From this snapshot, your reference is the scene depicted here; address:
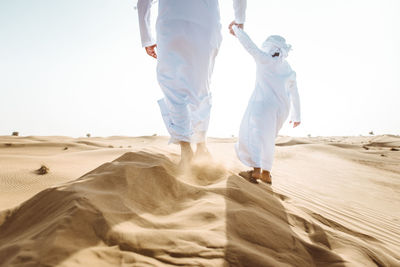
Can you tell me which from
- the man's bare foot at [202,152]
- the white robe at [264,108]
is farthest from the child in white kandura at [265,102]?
the man's bare foot at [202,152]

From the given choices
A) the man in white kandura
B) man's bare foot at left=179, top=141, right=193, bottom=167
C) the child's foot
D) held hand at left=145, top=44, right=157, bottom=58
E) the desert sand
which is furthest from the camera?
held hand at left=145, top=44, right=157, bottom=58

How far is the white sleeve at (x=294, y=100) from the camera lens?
11.7 feet

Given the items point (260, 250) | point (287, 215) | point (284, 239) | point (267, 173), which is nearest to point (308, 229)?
point (287, 215)

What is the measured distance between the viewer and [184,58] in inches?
106

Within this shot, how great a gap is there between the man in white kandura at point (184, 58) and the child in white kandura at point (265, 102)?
609 mm

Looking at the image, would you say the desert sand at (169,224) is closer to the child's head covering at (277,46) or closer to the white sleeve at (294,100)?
the white sleeve at (294,100)

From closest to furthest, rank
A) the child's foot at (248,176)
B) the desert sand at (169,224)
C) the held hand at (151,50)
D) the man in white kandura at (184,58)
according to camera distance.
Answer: the desert sand at (169,224) < the man in white kandura at (184,58) < the child's foot at (248,176) < the held hand at (151,50)

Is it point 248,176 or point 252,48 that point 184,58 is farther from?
point 248,176

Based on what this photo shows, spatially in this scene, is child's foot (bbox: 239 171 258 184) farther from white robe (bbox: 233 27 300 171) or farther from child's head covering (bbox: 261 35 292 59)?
child's head covering (bbox: 261 35 292 59)

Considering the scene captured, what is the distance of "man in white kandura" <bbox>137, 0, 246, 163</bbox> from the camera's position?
2.63m

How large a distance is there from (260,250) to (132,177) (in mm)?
919

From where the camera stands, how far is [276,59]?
332 centimetres

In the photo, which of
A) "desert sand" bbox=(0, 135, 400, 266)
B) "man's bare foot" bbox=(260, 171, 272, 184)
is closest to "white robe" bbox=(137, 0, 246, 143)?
"desert sand" bbox=(0, 135, 400, 266)

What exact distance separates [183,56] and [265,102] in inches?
47.2
